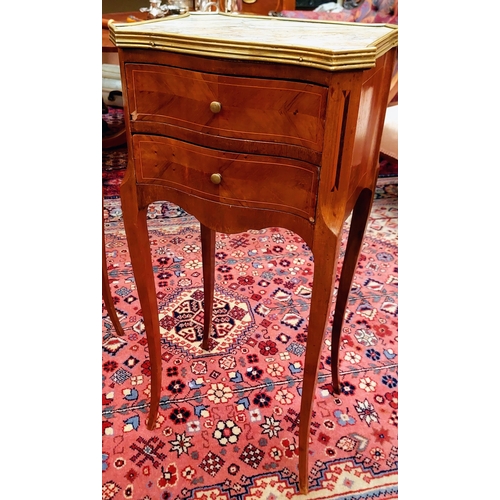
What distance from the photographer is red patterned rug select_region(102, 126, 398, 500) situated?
1.22 m

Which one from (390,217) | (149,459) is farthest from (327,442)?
(390,217)

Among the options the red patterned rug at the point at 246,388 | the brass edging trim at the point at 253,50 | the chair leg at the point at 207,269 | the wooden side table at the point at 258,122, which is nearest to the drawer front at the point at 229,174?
the wooden side table at the point at 258,122

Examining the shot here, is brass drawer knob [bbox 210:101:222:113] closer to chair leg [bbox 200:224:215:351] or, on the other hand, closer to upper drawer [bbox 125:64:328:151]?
upper drawer [bbox 125:64:328:151]

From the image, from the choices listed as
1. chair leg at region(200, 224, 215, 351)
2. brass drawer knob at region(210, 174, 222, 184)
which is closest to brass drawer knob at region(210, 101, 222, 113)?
brass drawer knob at region(210, 174, 222, 184)

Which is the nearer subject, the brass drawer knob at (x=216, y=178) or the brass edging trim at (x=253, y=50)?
the brass edging trim at (x=253, y=50)

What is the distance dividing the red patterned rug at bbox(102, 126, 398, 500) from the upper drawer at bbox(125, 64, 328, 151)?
0.93 metres

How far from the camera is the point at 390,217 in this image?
2594mm

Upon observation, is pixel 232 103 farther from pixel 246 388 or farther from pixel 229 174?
pixel 246 388

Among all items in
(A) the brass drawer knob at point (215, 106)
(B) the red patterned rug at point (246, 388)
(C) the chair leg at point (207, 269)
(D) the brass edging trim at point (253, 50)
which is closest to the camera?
(D) the brass edging trim at point (253, 50)

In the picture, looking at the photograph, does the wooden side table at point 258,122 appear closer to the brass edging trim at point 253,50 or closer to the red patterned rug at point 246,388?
the brass edging trim at point 253,50

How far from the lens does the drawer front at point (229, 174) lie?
86 cm

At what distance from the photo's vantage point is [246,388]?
1487 mm

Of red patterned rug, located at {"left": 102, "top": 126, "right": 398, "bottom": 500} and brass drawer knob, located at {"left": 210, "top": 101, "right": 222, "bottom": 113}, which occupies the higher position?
brass drawer knob, located at {"left": 210, "top": 101, "right": 222, "bottom": 113}

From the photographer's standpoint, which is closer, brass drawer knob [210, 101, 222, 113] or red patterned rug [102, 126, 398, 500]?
brass drawer knob [210, 101, 222, 113]
